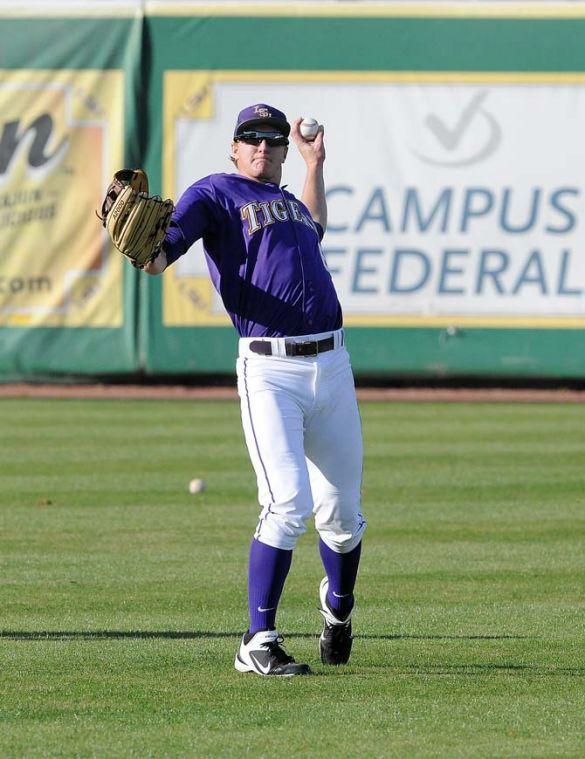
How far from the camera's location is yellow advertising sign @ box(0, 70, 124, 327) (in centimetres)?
1770

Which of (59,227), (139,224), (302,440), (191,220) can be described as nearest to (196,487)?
(302,440)

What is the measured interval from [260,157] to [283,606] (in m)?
2.17

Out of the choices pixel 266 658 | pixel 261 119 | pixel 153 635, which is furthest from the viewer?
pixel 153 635

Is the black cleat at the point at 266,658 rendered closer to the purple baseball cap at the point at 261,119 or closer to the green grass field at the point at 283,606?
the green grass field at the point at 283,606

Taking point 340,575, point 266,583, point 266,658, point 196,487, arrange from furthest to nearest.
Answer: point 196,487
point 340,575
point 266,583
point 266,658

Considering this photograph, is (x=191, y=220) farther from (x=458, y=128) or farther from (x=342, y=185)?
(x=458, y=128)

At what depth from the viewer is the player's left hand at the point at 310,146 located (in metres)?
5.96

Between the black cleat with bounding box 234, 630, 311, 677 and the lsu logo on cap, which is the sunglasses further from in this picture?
the black cleat with bounding box 234, 630, 311, 677

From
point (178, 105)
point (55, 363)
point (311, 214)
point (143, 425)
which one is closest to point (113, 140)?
point (178, 105)

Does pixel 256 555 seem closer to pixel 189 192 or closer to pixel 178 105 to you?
pixel 189 192

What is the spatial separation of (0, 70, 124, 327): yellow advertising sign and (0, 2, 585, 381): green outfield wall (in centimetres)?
2

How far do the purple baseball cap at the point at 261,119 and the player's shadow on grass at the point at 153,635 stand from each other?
1936mm

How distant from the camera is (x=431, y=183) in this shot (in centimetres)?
1778

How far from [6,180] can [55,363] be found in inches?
86.0
